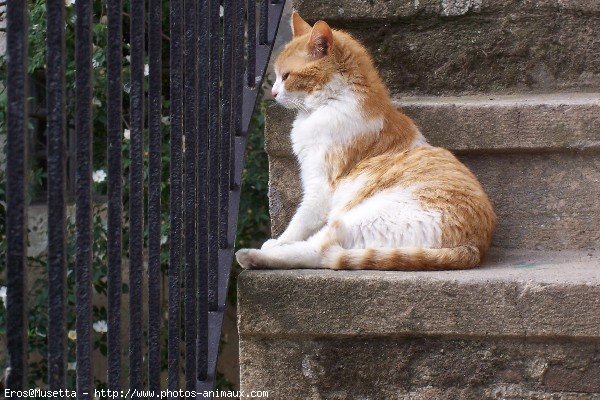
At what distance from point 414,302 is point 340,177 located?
0.76 m

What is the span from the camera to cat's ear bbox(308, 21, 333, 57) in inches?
97.0

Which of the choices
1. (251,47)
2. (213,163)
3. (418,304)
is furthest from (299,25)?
(418,304)

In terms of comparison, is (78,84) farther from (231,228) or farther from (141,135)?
(231,228)

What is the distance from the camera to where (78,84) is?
45.6 inches

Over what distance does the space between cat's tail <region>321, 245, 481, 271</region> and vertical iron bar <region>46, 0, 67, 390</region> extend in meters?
0.96

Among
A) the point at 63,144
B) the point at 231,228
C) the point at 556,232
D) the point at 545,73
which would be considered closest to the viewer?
the point at 63,144

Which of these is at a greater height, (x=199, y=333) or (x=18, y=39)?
(x=18, y=39)

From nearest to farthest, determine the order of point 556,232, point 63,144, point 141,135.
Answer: point 63,144 → point 141,135 → point 556,232

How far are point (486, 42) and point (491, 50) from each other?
33 mm

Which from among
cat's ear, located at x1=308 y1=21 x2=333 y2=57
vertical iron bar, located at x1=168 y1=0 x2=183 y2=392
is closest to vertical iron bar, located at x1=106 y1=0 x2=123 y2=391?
vertical iron bar, located at x1=168 y1=0 x2=183 y2=392

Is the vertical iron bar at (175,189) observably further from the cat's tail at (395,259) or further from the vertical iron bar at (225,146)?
the cat's tail at (395,259)

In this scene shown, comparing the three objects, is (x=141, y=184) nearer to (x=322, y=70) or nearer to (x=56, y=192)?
(x=56, y=192)

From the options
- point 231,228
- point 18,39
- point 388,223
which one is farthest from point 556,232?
point 18,39

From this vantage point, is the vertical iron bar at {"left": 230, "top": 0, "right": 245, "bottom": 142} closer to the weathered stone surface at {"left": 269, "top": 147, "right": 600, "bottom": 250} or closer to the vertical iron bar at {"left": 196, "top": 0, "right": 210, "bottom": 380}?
the vertical iron bar at {"left": 196, "top": 0, "right": 210, "bottom": 380}
